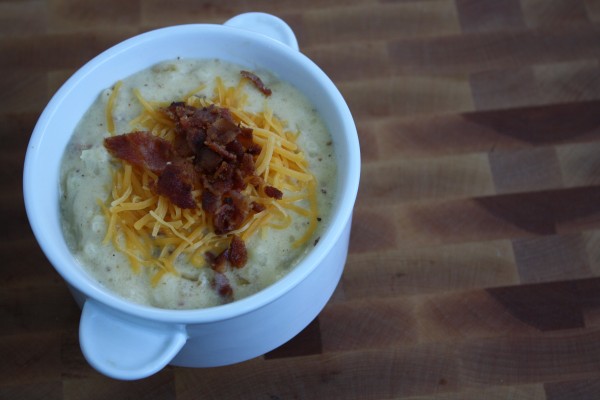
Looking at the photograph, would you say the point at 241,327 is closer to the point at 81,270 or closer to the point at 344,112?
the point at 81,270

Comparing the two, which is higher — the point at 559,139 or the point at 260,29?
the point at 260,29

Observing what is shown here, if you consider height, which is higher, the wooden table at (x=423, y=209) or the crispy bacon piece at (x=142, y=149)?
the crispy bacon piece at (x=142, y=149)

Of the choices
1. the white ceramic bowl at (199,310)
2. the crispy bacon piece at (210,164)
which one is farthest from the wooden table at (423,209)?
the crispy bacon piece at (210,164)

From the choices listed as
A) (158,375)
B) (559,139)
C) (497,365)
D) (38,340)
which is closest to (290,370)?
(158,375)

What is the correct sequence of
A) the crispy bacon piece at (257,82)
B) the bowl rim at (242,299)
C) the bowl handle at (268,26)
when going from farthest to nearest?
the bowl handle at (268,26), the crispy bacon piece at (257,82), the bowl rim at (242,299)

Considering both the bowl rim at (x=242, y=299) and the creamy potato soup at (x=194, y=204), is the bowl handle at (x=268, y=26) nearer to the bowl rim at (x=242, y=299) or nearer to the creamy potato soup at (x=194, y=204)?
the bowl rim at (x=242, y=299)

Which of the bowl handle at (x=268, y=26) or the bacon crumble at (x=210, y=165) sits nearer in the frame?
the bacon crumble at (x=210, y=165)

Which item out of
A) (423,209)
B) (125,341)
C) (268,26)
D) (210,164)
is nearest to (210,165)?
(210,164)
